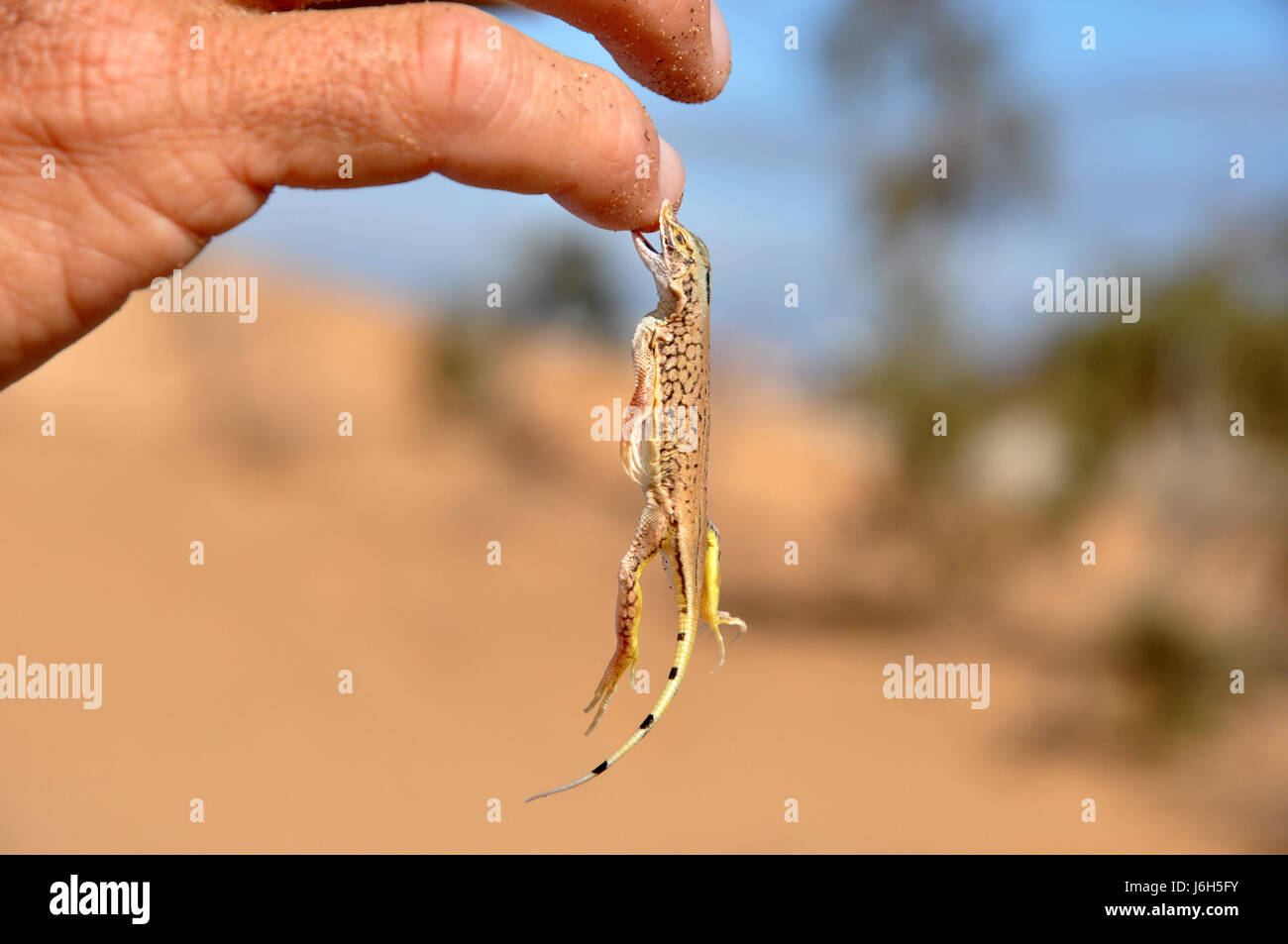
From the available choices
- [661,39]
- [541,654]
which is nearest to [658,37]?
[661,39]

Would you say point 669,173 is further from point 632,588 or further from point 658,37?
point 632,588

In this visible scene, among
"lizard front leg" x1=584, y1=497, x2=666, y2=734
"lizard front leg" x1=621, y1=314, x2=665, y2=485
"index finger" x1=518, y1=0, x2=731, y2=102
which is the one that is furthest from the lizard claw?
"index finger" x1=518, y1=0, x2=731, y2=102

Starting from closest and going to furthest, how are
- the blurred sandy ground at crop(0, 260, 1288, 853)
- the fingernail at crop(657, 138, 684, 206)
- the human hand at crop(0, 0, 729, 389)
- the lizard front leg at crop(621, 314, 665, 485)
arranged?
the human hand at crop(0, 0, 729, 389) → the fingernail at crop(657, 138, 684, 206) → the lizard front leg at crop(621, 314, 665, 485) → the blurred sandy ground at crop(0, 260, 1288, 853)

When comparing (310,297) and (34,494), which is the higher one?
(310,297)

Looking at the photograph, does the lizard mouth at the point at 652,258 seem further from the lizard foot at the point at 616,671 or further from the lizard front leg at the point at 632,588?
the lizard foot at the point at 616,671

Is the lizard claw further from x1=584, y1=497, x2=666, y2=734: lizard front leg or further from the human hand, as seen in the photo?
the human hand

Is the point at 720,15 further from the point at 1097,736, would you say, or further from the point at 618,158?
the point at 1097,736

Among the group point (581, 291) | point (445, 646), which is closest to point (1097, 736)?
point (445, 646)
